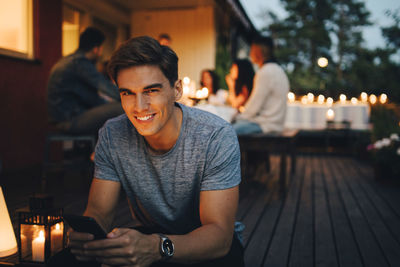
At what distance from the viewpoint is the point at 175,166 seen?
143cm

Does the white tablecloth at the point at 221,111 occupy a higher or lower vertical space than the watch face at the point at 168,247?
higher

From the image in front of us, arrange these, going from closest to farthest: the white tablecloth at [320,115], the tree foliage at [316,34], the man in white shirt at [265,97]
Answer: the man in white shirt at [265,97]
the white tablecloth at [320,115]
the tree foliage at [316,34]

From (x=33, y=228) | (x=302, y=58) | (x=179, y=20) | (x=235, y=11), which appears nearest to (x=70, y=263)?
(x=33, y=228)

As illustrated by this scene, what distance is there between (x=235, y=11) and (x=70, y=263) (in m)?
6.50

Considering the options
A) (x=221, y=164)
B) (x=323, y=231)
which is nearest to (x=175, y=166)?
(x=221, y=164)

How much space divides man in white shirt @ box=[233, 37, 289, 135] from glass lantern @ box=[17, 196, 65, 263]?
2683 mm

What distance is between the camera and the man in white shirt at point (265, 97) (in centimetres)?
409

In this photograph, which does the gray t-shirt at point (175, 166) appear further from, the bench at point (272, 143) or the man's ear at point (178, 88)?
the bench at point (272, 143)

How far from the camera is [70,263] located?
1302 mm

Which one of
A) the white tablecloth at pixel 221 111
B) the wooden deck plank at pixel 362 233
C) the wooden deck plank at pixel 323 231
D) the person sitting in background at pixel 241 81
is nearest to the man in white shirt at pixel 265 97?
the white tablecloth at pixel 221 111

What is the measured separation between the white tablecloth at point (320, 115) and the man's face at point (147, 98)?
7.74 meters

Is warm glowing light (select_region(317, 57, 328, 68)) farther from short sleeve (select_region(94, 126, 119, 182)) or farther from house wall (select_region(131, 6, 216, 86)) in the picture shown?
house wall (select_region(131, 6, 216, 86))

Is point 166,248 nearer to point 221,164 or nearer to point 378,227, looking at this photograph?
point 221,164

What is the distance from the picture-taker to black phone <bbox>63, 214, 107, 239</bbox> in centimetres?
111
